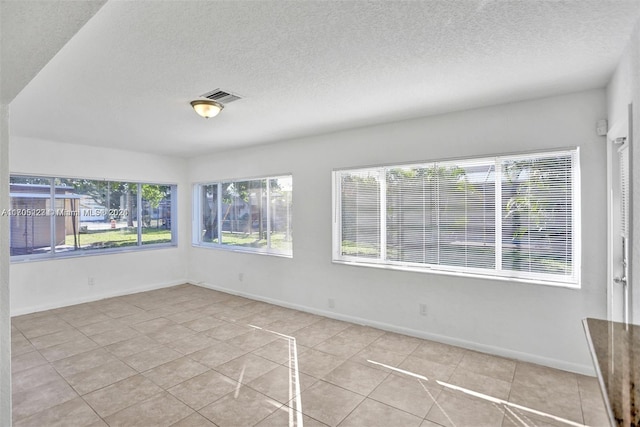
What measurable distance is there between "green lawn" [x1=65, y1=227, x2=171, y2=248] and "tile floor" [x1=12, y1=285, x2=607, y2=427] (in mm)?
1529

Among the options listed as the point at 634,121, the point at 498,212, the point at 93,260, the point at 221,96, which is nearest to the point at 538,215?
the point at 498,212

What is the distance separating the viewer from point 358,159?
13.8 feet

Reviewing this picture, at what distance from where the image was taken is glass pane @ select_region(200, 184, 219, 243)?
6.31 m

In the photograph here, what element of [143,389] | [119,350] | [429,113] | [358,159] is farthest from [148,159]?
[429,113]

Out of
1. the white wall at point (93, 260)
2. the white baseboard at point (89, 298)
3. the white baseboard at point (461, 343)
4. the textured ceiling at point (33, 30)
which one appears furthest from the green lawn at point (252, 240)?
the textured ceiling at point (33, 30)

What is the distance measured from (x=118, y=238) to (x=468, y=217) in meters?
5.72

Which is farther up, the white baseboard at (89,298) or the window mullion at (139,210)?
the window mullion at (139,210)

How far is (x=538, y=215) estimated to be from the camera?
3.12 metres

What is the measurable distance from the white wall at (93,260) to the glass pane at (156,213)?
0.71 feet

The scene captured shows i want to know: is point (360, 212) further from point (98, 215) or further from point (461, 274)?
point (98, 215)

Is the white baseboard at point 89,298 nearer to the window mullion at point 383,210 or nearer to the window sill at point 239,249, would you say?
the window sill at point 239,249

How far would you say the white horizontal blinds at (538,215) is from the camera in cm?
301

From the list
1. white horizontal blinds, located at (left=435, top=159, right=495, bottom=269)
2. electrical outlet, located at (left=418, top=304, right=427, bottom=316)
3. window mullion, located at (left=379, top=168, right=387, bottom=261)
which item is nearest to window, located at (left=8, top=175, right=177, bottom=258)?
window mullion, located at (left=379, top=168, right=387, bottom=261)

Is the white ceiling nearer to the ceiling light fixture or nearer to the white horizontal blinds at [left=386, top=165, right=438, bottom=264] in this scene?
the ceiling light fixture
